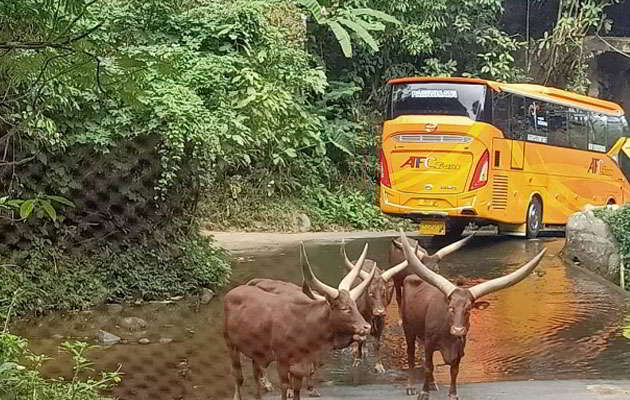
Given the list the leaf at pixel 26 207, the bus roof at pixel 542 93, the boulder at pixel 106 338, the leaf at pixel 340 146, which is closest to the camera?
the leaf at pixel 26 207

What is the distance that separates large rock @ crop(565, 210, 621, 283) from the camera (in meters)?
5.96

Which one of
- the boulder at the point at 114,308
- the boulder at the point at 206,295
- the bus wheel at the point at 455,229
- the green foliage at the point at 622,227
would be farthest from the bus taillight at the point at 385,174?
the boulder at the point at 114,308

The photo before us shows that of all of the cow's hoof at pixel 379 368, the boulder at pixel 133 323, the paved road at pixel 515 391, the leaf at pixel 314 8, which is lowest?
the boulder at pixel 133 323

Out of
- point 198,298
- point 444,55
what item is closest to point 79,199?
point 198,298

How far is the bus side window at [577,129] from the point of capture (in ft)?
28.7

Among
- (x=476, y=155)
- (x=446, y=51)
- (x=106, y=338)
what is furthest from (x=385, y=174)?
(x=106, y=338)

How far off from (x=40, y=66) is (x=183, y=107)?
10.7 ft

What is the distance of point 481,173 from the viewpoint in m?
7.52

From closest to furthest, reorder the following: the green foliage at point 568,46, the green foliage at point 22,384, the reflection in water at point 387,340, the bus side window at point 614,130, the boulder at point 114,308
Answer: the green foliage at point 22,384, the reflection in water at point 387,340, the boulder at point 114,308, the bus side window at point 614,130, the green foliage at point 568,46

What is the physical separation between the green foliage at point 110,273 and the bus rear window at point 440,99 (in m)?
2.90

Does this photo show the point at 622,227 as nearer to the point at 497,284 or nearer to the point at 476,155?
the point at 476,155

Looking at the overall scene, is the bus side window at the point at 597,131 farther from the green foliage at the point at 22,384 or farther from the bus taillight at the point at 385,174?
the green foliage at the point at 22,384

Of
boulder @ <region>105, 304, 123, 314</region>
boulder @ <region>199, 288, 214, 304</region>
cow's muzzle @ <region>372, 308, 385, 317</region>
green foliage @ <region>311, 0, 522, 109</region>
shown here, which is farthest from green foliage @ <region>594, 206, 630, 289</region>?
green foliage @ <region>311, 0, 522, 109</region>

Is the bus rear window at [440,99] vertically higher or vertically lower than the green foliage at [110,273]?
higher
